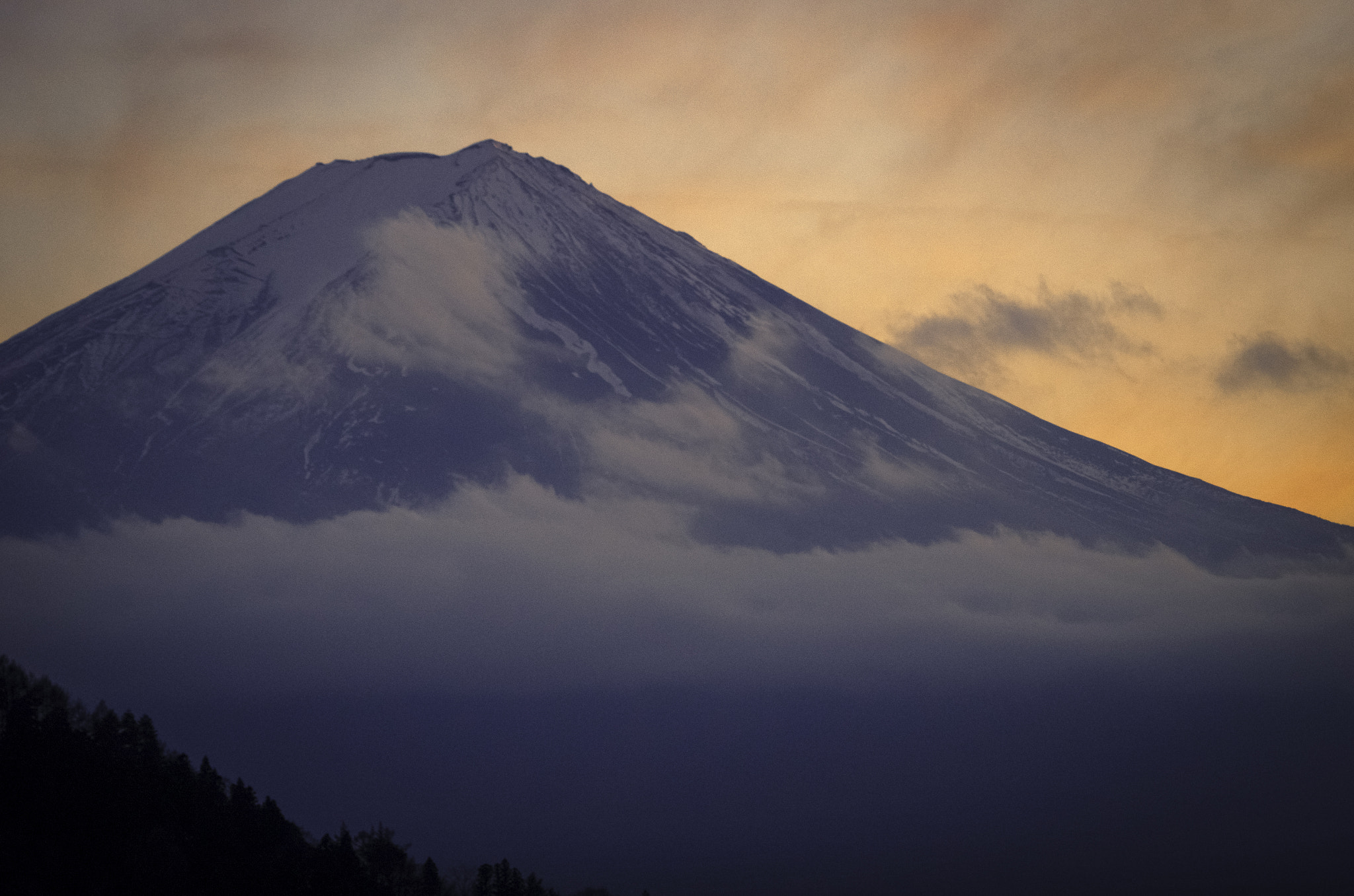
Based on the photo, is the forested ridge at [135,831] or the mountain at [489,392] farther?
the mountain at [489,392]

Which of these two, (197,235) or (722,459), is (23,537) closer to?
(197,235)

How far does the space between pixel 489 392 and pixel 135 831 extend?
134 m

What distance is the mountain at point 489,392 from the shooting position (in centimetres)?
17025

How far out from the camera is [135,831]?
4816 cm

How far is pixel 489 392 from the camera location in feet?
594

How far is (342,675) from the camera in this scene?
195 meters

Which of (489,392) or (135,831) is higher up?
(489,392)

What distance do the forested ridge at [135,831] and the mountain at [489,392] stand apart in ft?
384

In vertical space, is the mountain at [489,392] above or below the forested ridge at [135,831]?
above

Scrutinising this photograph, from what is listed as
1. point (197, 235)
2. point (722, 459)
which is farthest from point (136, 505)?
point (722, 459)

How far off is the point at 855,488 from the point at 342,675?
239 ft

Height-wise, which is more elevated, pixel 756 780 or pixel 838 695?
pixel 838 695

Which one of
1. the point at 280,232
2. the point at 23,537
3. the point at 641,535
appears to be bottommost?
the point at 23,537

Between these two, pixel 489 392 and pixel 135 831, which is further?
pixel 489 392
